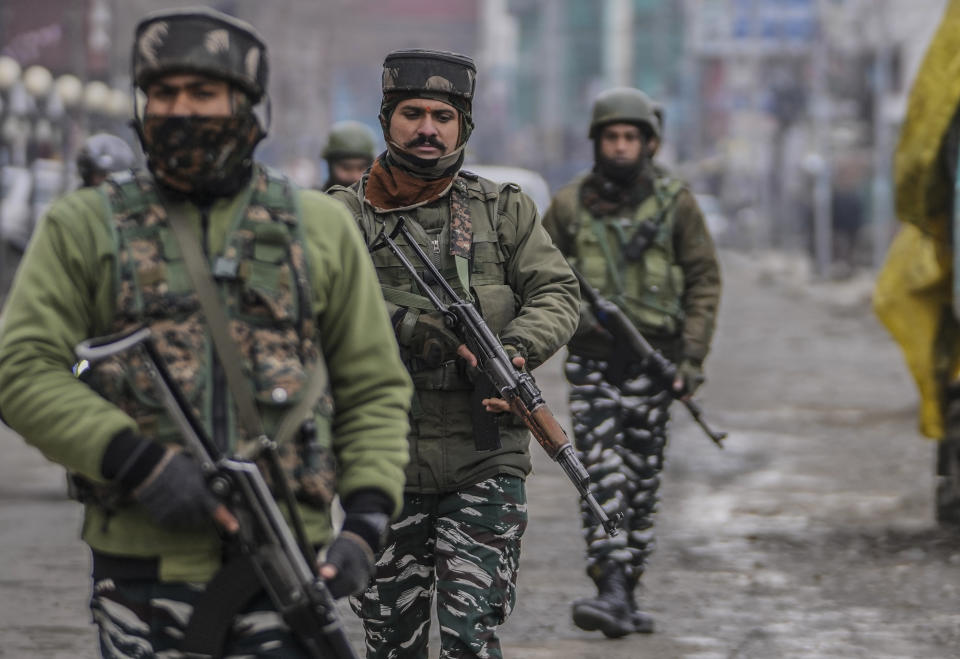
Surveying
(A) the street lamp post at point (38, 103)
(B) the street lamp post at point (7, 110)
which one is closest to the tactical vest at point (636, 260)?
(B) the street lamp post at point (7, 110)

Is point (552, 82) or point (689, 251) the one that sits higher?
point (689, 251)

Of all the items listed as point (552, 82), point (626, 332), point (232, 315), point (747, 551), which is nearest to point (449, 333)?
point (232, 315)

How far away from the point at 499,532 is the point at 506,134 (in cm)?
13959

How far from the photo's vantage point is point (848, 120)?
49.4 meters

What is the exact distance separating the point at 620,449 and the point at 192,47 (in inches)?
155

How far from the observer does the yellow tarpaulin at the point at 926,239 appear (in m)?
8.62

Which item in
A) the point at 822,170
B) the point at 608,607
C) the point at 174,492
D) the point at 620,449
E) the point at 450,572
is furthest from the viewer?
the point at 822,170

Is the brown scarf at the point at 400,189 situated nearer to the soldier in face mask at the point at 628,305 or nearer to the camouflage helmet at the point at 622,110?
the soldier in face mask at the point at 628,305

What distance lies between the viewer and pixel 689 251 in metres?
7.02

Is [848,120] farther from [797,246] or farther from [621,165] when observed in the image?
[621,165]

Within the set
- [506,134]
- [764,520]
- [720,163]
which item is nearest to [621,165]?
[764,520]

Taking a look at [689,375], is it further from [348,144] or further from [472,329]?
[348,144]

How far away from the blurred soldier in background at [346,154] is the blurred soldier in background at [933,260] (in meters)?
2.48

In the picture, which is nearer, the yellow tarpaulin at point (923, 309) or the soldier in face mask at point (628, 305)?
the soldier in face mask at point (628, 305)
